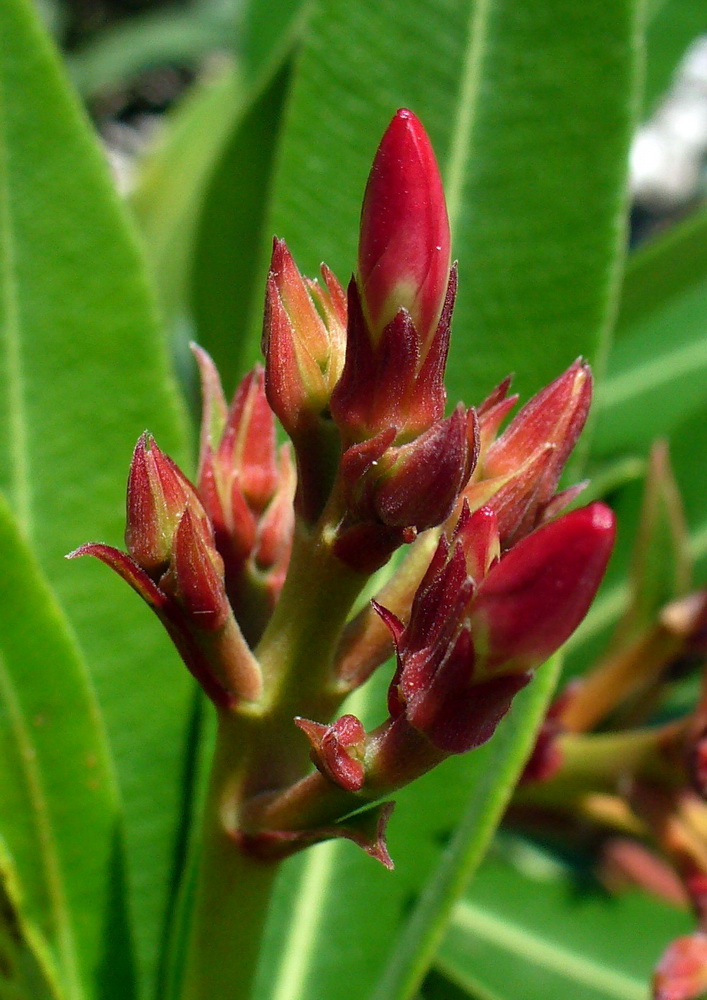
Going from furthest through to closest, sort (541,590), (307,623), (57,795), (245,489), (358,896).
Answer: (358,896), (57,795), (245,489), (307,623), (541,590)

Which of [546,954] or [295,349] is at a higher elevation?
[295,349]

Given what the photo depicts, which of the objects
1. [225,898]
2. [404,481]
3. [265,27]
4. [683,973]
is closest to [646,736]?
[683,973]

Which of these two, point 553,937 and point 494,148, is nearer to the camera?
point 494,148

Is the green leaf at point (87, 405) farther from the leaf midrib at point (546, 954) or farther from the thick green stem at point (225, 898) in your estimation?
the leaf midrib at point (546, 954)

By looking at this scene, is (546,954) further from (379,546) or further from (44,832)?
(379,546)

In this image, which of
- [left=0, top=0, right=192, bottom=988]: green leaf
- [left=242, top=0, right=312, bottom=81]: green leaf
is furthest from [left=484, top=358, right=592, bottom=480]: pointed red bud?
[left=242, top=0, right=312, bottom=81]: green leaf

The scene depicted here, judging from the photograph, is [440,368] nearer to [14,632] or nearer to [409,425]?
[409,425]

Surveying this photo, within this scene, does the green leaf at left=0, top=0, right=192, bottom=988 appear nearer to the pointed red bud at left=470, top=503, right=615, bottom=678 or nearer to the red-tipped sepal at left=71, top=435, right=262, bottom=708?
the red-tipped sepal at left=71, top=435, right=262, bottom=708

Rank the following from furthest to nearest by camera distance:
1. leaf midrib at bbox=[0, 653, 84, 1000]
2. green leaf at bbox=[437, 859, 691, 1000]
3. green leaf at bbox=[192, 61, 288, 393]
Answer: green leaf at bbox=[192, 61, 288, 393], green leaf at bbox=[437, 859, 691, 1000], leaf midrib at bbox=[0, 653, 84, 1000]

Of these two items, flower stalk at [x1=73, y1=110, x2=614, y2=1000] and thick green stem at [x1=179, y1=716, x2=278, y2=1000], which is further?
thick green stem at [x1=179, y1=716, x2=278, y2=1000]
